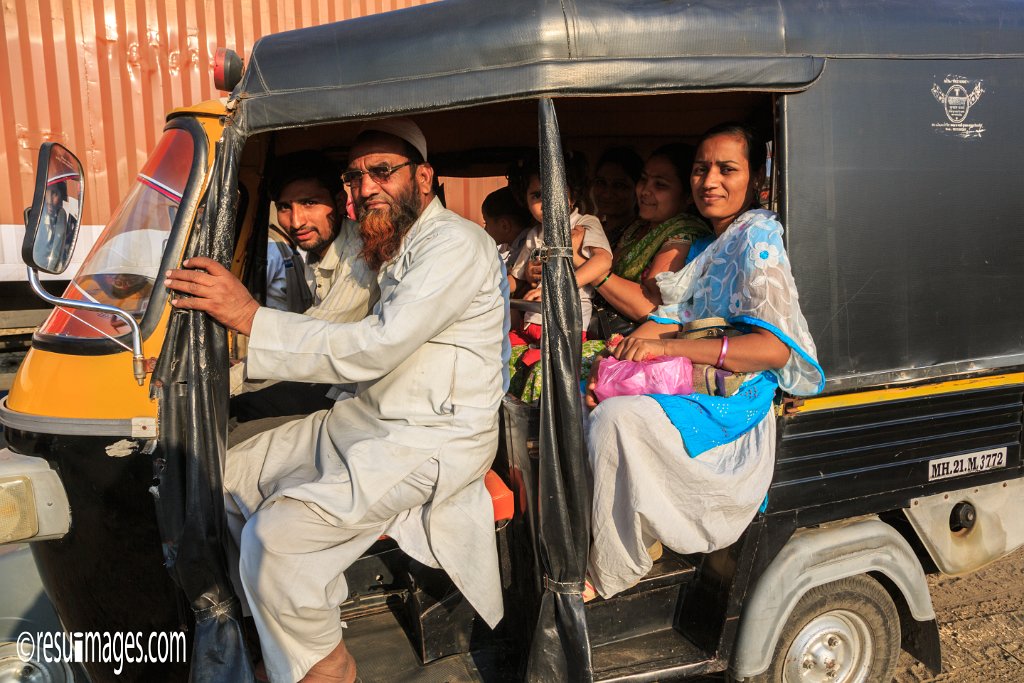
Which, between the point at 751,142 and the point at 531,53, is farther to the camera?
the point at 751,142

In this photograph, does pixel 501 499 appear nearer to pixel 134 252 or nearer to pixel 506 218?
pixel 134 252

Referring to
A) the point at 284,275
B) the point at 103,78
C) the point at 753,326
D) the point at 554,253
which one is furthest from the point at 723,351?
the point at 103,78

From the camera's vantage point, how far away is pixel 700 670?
2.40 meters

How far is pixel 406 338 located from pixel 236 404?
137 cm

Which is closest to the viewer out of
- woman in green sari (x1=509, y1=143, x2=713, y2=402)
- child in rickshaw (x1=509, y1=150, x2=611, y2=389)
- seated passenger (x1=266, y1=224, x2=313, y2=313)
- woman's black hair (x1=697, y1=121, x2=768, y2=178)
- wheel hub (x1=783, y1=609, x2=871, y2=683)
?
woman's black hair (x1=697, y1=121, x2=768, y2=178)

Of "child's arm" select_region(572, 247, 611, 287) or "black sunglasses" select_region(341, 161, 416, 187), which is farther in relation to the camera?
"child's arm" select_region(572, 247, 611, 287)

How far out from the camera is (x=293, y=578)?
2.03 metres

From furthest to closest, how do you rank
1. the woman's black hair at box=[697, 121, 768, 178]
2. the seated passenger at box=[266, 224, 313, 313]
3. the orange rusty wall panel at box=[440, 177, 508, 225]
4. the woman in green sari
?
the orange rusty wall panel at box=[440, 177, 508, 225] < the seated passenger at box=[266, 224, 313, 313] < the woman in green sari < the woman's black hair at box=[697, 121, 768, 178]

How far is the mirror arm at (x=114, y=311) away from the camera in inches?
75.8

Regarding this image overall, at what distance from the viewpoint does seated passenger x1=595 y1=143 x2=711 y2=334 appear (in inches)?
112

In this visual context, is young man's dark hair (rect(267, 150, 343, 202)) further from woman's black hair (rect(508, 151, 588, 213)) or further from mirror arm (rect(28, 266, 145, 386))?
mirror arm (rect(28, 266, 145, 386))

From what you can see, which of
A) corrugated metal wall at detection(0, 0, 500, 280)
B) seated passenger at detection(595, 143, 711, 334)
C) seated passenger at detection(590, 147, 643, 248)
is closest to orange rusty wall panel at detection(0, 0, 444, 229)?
corrugated metal wall at detection(0, 0, 500, 280)

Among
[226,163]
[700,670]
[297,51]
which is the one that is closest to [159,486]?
[226,163]

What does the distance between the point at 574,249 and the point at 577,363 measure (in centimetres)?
107
